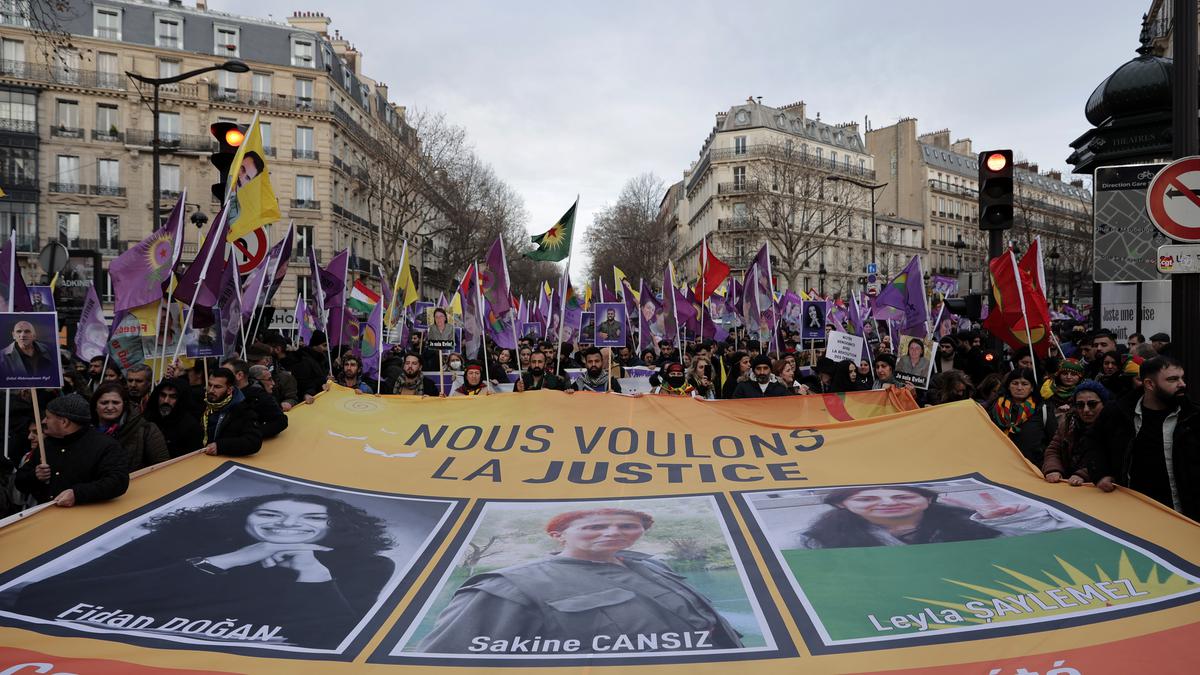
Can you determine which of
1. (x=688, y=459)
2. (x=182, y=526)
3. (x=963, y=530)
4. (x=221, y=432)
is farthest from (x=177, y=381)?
(x=963, y=530)

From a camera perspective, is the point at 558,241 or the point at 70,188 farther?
the point at 70,188

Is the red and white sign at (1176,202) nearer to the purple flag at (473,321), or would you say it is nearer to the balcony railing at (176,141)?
the purple flag at (473,321)

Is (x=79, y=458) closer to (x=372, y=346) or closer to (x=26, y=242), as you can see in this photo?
(x=372, y=346)

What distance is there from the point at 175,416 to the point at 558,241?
734 cm

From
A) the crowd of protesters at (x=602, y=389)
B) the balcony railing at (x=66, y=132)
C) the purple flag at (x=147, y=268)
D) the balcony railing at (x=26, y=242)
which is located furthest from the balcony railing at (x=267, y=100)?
the purple flag at (x=147, y=268)

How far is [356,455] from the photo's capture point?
5.77 m

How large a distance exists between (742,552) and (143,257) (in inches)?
258

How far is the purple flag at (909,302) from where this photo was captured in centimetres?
1022

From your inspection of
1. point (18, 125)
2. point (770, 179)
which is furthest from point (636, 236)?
point (18, 125)

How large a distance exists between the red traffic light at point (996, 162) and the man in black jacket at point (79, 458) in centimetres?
814

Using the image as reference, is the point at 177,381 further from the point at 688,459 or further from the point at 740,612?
the point at 740,612

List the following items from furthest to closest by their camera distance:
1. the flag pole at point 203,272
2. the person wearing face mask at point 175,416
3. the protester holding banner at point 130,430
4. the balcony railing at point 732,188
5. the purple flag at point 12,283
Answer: the balcony railing at point 732,188 < the flag pole at point 203,272 < the purple flag at point 12,283 < the person wearing face mask at point 175,416 < the protester holding banner at point 130,430

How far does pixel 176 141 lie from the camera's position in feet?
156

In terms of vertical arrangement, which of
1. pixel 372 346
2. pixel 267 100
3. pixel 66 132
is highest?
pixel 267 100
